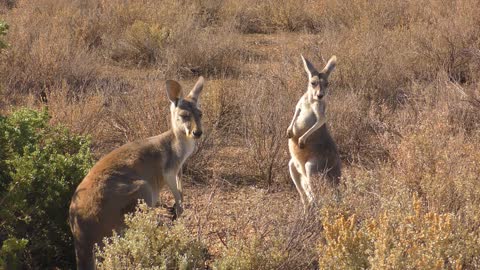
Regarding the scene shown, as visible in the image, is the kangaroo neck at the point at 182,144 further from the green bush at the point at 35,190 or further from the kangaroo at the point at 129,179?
the green bush at the point at 35,190

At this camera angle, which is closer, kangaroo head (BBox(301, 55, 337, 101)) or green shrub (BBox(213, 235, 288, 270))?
green shrub (BBox(213, 235, 288, 270))

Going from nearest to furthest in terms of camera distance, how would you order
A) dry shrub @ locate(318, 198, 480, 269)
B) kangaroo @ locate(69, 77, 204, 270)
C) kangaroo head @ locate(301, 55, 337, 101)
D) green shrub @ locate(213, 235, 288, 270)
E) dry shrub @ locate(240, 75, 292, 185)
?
dry shrub @ locate(318, 198, 480, 269) < green shrub @ locate(213, 235, 288, 270) < kangaroo @ locate(69, 77, 204, 270) < kangaroo head @ locate(301, 55, 337, 101) < dry shrub @ locate(240, 75, 292, 185)

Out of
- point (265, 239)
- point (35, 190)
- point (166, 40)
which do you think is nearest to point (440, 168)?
point (265, 239)

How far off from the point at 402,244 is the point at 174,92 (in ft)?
9.41

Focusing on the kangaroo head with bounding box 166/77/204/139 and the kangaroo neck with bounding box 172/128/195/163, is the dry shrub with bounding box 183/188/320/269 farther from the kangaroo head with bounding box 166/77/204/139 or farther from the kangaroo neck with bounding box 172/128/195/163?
the kangaroo head with bounding box 166/77/204/139

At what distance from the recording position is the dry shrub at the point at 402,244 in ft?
13.4

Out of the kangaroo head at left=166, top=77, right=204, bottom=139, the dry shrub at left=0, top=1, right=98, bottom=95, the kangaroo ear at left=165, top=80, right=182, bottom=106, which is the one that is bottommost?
the dry shrub at left=0, top=1, right=98, bottom=95

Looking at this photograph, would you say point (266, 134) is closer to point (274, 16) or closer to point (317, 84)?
point (317, 84)

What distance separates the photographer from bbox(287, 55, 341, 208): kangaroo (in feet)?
21.1

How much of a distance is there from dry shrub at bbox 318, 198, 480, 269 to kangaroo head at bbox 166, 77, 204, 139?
192cm

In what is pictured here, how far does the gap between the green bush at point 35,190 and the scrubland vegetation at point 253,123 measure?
0.01 m

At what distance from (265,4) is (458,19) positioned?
472cm

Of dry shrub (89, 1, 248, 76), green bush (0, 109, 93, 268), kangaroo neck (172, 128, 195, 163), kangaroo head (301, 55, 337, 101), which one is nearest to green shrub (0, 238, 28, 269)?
green bush (0, 109, 93, 268)

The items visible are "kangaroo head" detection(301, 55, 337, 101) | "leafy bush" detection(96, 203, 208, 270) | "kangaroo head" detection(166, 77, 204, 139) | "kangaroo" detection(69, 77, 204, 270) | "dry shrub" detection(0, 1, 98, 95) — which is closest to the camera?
"leafy bush" detection(96, 203, 208, 270)
